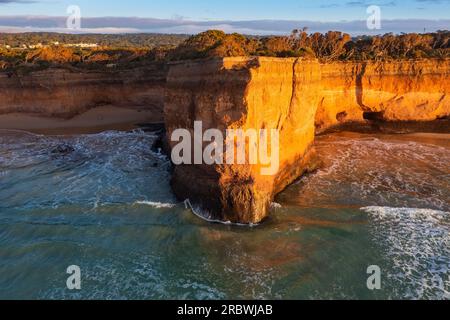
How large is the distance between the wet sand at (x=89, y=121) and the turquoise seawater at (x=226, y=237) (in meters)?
7.82

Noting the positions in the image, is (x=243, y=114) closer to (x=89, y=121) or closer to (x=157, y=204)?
(x=157, y=204)

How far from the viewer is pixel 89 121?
83.6 feet

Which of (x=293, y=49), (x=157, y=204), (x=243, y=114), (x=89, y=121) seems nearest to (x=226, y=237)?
(x=157, y=204)

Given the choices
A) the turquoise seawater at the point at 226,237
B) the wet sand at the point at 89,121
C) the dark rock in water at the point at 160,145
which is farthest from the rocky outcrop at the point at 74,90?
the turquoise seawater at the point at 226,237

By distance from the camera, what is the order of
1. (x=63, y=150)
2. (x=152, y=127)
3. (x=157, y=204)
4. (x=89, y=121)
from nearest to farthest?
(x=157, y=204) → (x=63, y=150) → (x=152, y=127) → (x=89, y=121)

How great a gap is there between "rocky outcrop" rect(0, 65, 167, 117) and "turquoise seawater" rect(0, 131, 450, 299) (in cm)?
898

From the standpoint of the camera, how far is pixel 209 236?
36.1 ft

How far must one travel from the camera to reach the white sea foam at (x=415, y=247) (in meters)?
8.90

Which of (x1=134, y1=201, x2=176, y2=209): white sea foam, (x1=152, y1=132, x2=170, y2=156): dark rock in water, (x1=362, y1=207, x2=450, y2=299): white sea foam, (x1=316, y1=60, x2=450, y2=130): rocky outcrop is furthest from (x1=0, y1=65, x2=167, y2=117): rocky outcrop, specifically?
(x1=362, y1=207, x2=450, y2=299): white sea foam

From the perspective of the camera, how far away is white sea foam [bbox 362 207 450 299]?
8898 mm

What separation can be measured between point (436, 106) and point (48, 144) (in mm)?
21948

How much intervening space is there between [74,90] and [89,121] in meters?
2.20
